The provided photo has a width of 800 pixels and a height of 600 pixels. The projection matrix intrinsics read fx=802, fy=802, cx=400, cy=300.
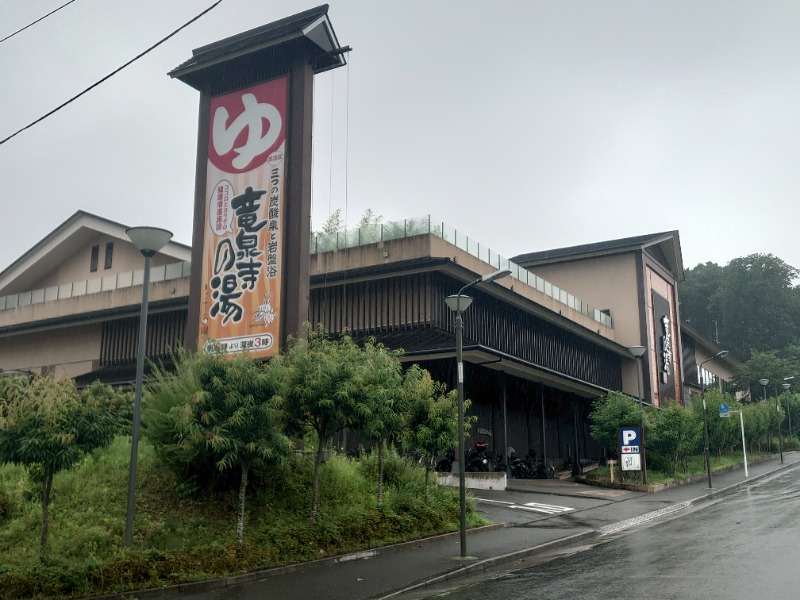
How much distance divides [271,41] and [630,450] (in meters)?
19.5

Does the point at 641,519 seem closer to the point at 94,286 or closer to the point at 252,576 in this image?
the point at 252,576

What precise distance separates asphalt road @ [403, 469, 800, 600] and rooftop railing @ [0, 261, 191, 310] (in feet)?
75.1

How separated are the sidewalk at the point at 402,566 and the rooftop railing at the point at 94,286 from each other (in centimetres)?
2065

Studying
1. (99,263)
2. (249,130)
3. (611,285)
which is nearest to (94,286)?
(99,263)

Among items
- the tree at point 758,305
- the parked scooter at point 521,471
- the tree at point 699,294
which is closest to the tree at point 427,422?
the parked scooter at point 521,471

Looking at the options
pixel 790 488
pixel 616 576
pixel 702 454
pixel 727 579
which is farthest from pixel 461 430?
pixel 702 454

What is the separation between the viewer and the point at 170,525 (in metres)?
14.9

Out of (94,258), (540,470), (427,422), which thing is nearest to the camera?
(427,422)

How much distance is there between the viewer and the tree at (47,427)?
12.5 m

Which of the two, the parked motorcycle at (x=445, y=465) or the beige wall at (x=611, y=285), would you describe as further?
the beige wall at (x=611, y=285)

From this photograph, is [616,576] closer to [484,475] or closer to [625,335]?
[484,475]

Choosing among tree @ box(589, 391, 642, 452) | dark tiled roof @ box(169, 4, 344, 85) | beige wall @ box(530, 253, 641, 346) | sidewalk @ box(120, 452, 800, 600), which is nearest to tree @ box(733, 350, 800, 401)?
beige wall @ box(530, 253, 641, 346)

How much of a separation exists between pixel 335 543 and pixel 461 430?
3.63 m

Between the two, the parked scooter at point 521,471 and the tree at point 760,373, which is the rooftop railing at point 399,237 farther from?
the tree at point 760,373
